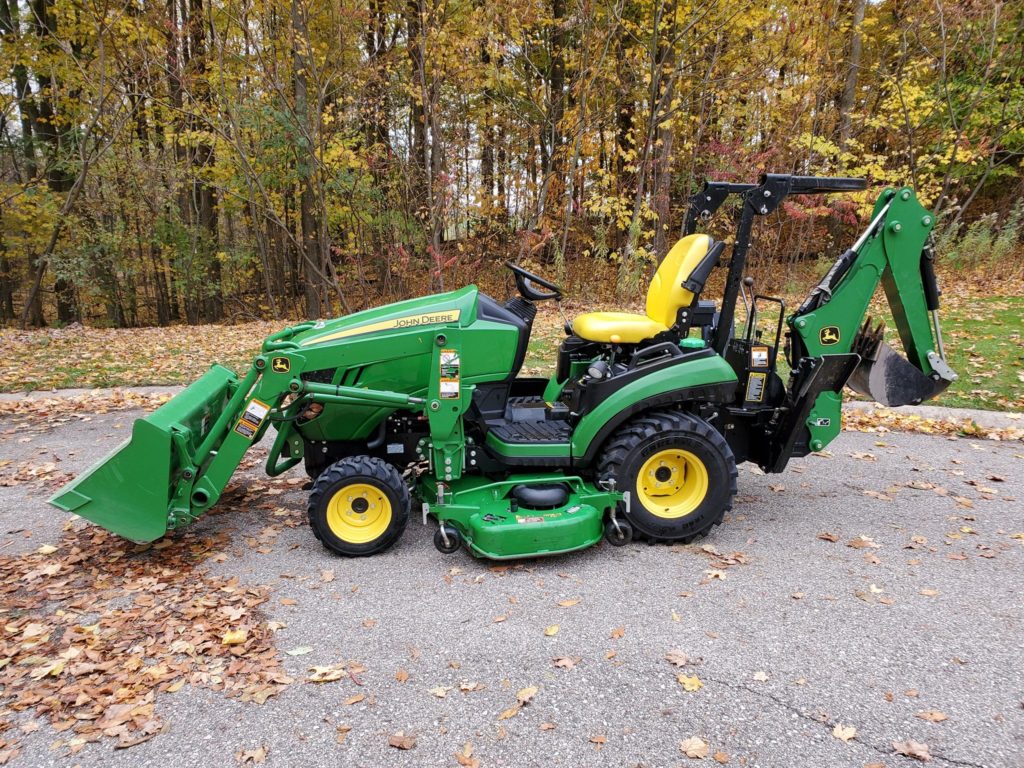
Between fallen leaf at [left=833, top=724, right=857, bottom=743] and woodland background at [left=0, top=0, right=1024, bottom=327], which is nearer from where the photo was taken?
fallen leaf at [left=833, top=724, right=857, bottom=743]

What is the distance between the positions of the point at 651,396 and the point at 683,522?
80cm

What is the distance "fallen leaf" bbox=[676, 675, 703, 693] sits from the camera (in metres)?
2.67

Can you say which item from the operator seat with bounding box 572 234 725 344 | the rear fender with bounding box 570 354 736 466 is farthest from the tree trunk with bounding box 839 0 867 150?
the rear fender with bounding box 570 354 736 466

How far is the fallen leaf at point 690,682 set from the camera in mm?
2668

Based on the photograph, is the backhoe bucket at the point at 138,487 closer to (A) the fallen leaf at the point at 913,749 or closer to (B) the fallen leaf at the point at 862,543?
(A) the fallen leaf at the point at 913,749

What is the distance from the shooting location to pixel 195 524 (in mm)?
4227

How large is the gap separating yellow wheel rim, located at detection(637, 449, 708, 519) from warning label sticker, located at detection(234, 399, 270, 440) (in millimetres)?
2222

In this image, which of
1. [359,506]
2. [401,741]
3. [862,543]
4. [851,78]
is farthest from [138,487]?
[851,78]

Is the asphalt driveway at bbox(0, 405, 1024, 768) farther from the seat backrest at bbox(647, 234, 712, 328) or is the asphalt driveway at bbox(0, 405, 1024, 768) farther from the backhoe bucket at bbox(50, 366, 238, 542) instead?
the seat backrest at bbox(647, 234, 712, 328)

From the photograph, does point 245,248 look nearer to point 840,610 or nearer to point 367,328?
point 367,328

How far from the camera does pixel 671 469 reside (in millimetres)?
3996

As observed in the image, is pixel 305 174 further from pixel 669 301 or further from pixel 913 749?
pixel 913 749

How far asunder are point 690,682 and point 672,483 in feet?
4.86

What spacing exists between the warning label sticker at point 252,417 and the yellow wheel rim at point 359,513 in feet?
1.98
